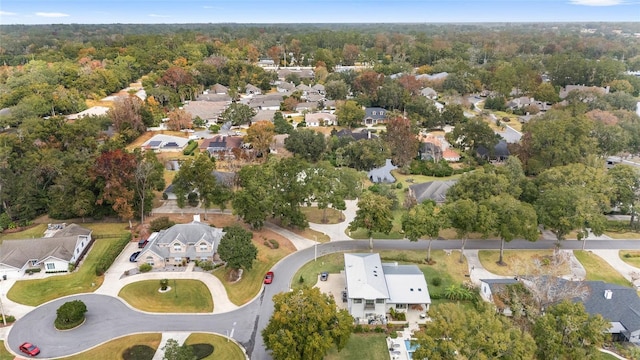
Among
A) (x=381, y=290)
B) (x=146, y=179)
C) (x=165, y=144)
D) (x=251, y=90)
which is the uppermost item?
(x=251, y=90)

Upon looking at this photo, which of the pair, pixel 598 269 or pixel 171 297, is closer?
pixel 171 297

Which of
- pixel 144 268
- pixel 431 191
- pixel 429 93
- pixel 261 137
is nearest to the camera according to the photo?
pixel 144 268

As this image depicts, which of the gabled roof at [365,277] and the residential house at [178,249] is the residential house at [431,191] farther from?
the residential house at [178,249]

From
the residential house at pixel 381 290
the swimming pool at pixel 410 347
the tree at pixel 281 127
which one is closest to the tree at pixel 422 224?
the residential house at pixel 381 290

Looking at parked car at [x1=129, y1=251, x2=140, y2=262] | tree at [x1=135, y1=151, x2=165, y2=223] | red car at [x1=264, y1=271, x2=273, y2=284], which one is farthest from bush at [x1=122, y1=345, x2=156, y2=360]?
tree at [x1=135, y1=151, x2=165, y2=223]

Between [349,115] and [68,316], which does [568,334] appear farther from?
[349,115]

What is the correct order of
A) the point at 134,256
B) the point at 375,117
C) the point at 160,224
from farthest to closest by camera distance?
the point at 375,117 → the point at 160,224 → the point at 134,256

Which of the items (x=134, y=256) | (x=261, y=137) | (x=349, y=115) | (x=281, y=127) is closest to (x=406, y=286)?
(x=134, y=256)

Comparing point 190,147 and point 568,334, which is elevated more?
point 568,334
